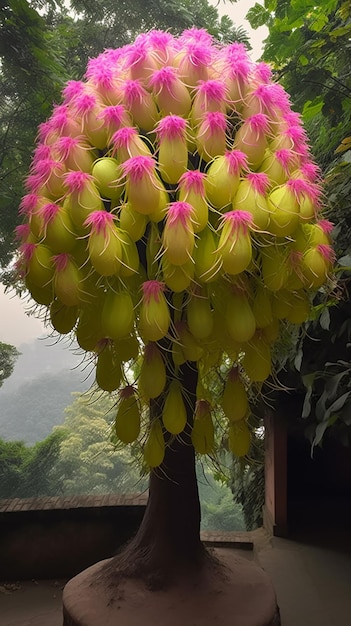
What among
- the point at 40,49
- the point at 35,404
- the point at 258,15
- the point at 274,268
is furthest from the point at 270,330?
the point at 35,404

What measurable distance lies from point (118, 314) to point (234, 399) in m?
0.32

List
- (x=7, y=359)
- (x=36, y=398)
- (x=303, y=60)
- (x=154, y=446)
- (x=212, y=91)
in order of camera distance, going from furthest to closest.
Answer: (x=36, y=398), (x=7, y=359), (x=303, y=60), (x=154, y=446), (x=212, y=91)

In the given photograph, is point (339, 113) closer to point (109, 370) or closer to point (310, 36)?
point (310, 36)

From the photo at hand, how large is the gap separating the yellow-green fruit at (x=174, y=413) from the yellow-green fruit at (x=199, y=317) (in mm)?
146

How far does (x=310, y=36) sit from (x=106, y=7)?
14.2 feet

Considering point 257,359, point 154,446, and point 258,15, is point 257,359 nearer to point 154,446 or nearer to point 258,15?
point 154,446

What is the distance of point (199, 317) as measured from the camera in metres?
0.88

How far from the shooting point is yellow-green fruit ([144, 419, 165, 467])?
997 mm

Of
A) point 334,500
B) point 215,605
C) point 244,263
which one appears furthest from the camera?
point 334,500

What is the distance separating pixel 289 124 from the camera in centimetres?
101

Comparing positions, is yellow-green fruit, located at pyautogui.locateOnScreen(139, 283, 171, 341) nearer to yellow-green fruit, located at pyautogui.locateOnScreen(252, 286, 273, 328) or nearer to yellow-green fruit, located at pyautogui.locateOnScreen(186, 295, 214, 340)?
yellow-green fruit, located at pyautogui.locateOnScreen(186, 295, 214, 340)

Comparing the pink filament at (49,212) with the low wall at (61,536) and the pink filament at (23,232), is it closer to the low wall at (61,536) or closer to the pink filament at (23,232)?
the pink filament at (23,232)

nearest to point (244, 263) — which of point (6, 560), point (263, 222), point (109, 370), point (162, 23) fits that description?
point (263, 222)

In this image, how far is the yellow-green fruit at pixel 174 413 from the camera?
956 mm
